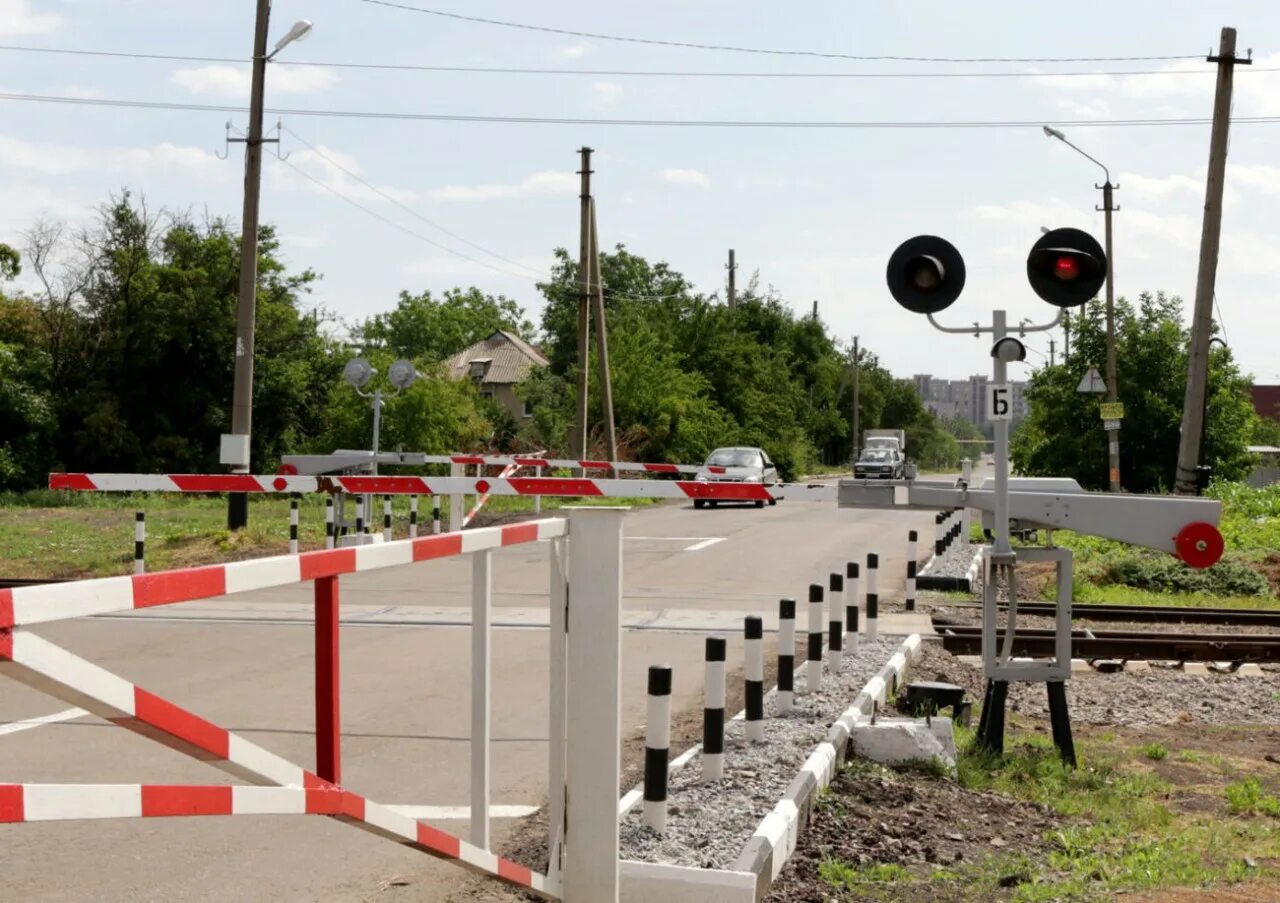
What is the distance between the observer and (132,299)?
1916 inches

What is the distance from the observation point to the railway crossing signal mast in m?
8.35

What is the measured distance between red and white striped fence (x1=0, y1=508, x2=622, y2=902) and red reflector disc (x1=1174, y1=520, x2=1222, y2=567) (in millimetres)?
4769

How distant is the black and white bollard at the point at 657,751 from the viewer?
5.87m

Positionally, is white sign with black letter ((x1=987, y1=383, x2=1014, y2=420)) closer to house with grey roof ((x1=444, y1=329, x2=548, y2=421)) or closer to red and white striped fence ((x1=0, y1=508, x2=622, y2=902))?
red and white striped fence ((x1=0, y1=508, x2=622, y2=902))

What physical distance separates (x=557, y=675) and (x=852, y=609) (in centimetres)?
725

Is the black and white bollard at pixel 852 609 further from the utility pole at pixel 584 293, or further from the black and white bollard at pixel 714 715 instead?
the utility pole at pixel 584 293

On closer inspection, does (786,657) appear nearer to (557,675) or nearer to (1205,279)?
(557,675)

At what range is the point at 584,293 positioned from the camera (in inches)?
1667

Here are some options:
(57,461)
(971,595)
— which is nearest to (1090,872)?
(971,595)

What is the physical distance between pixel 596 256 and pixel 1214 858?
128 ft

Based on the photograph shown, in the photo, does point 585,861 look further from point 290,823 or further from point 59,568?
point 59,568

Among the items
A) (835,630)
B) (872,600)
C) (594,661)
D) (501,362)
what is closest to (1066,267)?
(835,630)

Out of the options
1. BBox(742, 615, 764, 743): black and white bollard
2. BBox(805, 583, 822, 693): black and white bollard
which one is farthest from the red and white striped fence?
BBox(805, 583, 822, 693): black and white bollard

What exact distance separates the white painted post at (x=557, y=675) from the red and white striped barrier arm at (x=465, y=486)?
7.30m
